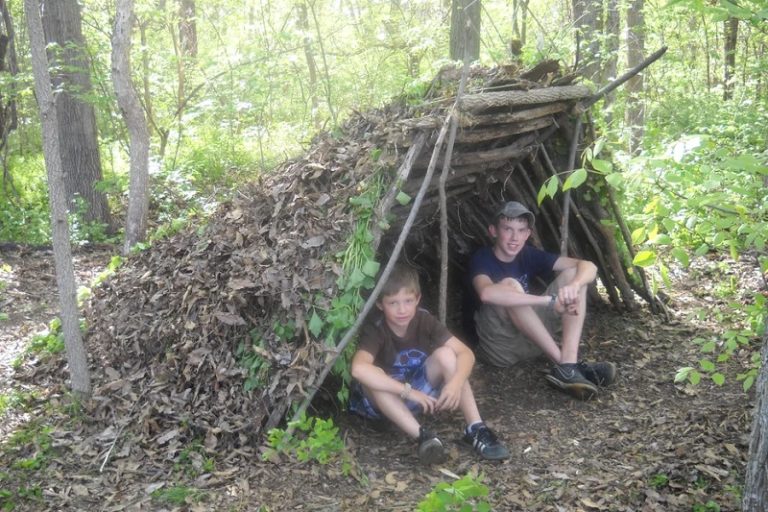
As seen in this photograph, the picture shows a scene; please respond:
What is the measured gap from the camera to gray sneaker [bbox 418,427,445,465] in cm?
361

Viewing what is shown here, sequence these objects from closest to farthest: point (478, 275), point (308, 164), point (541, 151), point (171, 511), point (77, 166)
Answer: point (171, 511), point (308, 164), point (478, 275), point (541, 151), point (77, 166)

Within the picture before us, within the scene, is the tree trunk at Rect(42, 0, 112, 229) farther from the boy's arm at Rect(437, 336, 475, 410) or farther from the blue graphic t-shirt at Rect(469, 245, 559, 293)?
the boy's arm at Rect(437, 336, 475, 410)

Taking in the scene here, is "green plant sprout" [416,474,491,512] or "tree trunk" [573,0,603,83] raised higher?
"tree trunk" [573,0,603,83]

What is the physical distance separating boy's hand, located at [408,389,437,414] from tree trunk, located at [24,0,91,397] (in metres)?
2.18

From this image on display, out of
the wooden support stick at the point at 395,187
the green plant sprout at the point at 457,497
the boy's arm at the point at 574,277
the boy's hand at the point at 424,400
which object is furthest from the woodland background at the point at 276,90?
the green plant sprout at the point at 457,497

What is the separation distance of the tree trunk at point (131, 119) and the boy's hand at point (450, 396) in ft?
14.1

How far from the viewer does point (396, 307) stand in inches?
157

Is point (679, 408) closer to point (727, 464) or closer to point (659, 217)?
point (727, 464)

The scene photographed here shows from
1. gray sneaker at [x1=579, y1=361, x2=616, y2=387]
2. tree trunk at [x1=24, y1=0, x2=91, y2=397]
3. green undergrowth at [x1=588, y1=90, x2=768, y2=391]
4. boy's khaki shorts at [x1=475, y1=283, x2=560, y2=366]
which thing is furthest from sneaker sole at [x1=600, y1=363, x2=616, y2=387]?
tree trunk at [x1=24, y1=0, x2=91, y2=397]

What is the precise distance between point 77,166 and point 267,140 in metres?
3.59

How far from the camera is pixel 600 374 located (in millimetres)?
4555

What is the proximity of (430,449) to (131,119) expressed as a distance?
451cm

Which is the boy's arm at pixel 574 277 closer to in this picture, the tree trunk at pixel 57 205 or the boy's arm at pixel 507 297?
the boy's arm at pixel 507 297

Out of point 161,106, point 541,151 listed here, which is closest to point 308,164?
point 541,151
